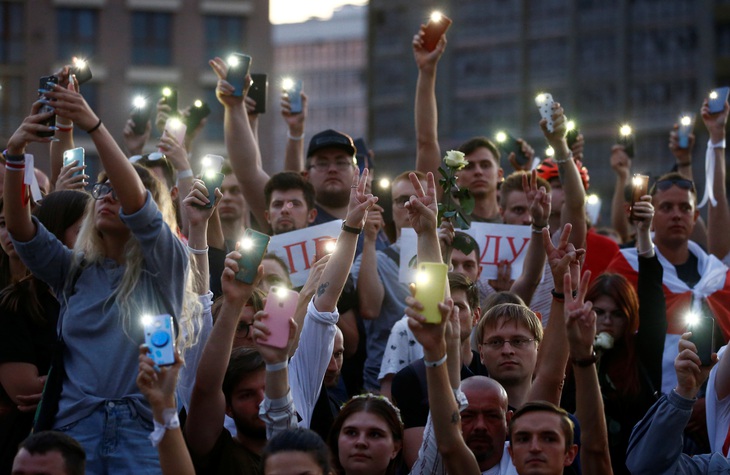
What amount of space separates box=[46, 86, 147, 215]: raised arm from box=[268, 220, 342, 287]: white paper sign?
95.7 inches

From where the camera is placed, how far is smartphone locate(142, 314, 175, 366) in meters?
4.59

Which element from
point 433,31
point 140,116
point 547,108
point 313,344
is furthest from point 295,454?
point 140,116

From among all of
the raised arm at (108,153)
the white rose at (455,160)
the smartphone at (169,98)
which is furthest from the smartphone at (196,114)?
the raised arm at (108,153)

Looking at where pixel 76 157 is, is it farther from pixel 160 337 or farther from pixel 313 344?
pixel 160 337

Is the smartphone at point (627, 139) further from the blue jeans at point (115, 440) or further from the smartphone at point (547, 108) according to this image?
the blue jeans at point (115, 440)

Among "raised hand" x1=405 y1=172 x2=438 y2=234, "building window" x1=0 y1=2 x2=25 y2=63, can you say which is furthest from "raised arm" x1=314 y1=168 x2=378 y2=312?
"building window" x1=0 y1=2 x2=25 y2=63

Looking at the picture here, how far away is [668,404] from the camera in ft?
18.9

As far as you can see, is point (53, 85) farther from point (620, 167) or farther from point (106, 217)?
point (620, 167)

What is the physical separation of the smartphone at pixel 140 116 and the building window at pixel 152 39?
36840mm

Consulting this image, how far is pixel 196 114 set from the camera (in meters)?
8.66

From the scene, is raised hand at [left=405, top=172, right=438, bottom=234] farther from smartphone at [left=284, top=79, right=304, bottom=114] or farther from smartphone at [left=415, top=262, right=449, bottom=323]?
smartphone at [left=284, top=79, right=304, bottom=114]

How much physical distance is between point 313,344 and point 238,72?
8.28ft

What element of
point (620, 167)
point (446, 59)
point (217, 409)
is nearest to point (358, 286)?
point (217, 409)

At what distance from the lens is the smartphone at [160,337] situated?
15.0ft
